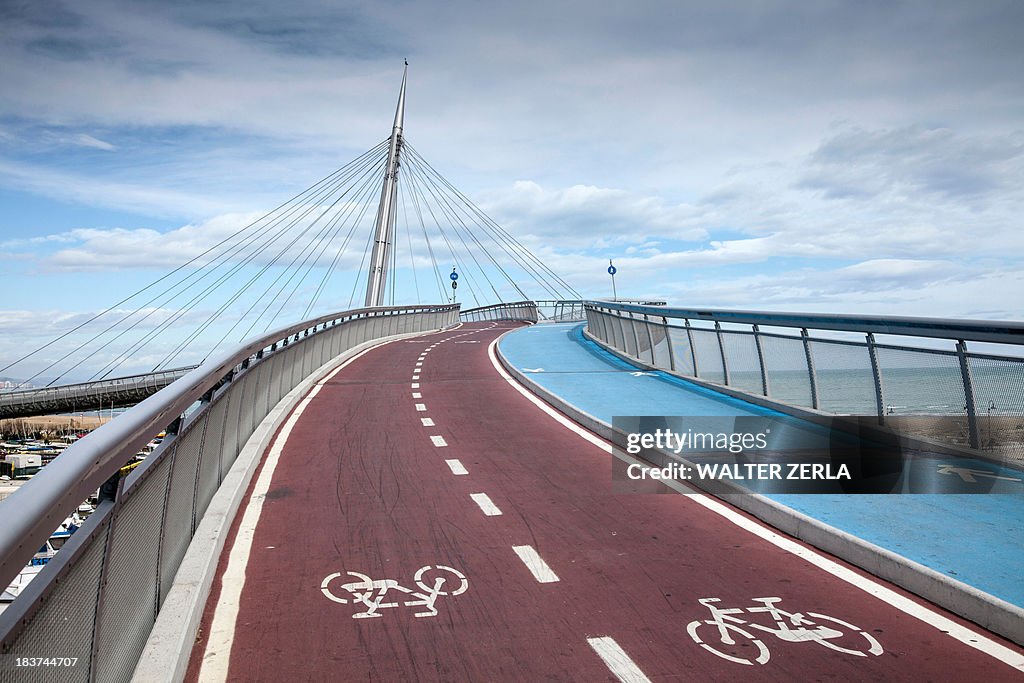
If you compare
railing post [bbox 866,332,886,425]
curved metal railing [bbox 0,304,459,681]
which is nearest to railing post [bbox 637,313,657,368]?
railing post [bbox 866,332,886,425]

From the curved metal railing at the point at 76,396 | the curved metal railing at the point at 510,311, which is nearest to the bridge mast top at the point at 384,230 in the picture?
the curved metal railing at the point at 510,311

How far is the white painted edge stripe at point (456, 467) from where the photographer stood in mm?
10344

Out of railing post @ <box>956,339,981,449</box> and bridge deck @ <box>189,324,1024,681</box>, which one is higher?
railing post @ <box>956,339,981,449</box>

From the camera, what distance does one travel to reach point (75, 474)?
3293 mm

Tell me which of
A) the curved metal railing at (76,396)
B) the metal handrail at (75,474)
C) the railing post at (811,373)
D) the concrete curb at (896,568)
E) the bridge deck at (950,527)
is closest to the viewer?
the metal handrail at (75,474)

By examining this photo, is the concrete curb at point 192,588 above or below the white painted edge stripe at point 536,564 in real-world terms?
above

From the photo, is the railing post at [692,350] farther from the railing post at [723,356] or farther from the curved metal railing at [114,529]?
the curved metal railing at [114,529]

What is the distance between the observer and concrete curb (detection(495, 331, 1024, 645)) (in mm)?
5270

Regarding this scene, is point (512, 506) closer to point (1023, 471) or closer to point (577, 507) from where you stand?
point (577, 507)

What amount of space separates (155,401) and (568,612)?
2.95 m

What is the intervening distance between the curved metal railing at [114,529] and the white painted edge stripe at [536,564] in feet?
8.43

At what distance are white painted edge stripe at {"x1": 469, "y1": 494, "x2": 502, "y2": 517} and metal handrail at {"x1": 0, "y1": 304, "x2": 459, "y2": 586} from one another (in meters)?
3.06

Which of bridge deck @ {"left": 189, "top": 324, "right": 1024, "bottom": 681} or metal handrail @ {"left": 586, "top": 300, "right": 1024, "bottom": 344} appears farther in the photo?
metal handrail @ {"left": 586, "top": 300, "right": 1024, "bottom": 344}

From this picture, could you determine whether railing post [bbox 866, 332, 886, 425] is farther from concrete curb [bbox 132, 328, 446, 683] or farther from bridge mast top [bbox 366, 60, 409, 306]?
bridge mast top [bbox 366, 60, 409, 306]
